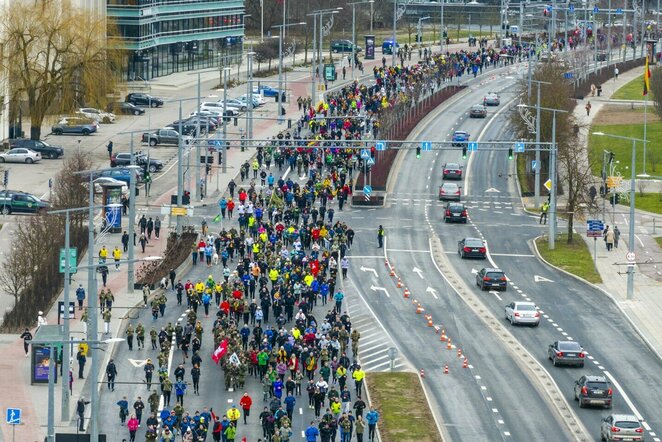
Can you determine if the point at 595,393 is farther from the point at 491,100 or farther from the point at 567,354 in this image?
the point at 491,100

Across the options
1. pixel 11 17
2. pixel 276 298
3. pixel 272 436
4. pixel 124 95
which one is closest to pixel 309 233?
pixel 276 298

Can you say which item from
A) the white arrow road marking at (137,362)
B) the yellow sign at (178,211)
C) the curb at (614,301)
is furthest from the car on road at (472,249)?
the white arrow road marking at (137,362)

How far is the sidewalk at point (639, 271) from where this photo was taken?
8750cm

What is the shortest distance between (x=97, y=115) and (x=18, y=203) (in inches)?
1362

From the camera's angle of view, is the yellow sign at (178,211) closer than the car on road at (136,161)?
Yes

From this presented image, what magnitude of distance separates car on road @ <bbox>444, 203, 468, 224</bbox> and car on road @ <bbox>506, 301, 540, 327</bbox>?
24571 mm

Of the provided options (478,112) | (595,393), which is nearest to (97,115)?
(478,112)

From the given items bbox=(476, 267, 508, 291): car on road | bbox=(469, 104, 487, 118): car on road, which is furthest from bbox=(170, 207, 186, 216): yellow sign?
bbox=(469, 104, 487, 118): car on road

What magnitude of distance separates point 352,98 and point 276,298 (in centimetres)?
6244

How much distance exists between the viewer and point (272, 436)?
6750 centimetres

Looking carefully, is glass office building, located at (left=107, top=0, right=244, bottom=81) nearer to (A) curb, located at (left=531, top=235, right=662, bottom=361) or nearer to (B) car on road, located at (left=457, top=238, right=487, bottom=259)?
(B) car on road, located at (left=457, top=238, right=487, bottom=259)

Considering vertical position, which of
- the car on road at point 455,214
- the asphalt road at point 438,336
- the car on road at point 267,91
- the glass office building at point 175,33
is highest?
the glass office building at point 175,33

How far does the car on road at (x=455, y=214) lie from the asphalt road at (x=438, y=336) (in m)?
1.52

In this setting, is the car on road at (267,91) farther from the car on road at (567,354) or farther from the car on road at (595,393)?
the car on road at (595,393)
